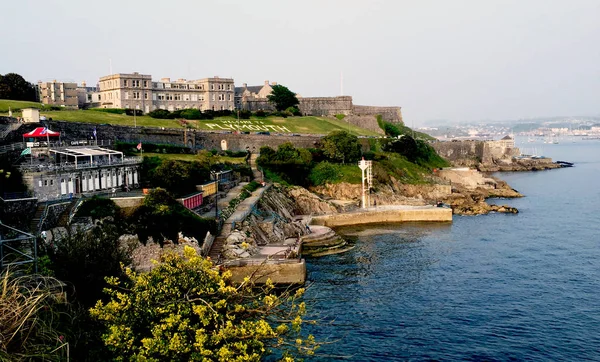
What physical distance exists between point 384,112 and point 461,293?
111402 millimetres

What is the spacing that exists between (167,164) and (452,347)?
29557 millimetres

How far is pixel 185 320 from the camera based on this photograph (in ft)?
58.6

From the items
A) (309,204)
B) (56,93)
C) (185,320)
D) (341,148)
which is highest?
(56,93)

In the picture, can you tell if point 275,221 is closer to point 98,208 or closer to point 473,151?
point 98,208

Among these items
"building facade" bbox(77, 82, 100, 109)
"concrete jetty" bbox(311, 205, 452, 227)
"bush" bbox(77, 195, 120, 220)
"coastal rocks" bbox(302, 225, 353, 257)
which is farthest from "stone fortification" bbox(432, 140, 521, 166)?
"bush" bbox(77, 195, 120, 220)

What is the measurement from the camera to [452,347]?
2927 centimetres

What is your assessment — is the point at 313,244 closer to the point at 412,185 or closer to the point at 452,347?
the point at 452,347

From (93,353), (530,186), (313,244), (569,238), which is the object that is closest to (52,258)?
(93,353)

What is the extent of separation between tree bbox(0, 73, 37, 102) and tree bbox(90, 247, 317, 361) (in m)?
75.4

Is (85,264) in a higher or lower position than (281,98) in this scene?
lower

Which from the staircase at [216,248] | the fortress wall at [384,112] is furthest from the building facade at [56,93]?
the fortress wall at [384,112]

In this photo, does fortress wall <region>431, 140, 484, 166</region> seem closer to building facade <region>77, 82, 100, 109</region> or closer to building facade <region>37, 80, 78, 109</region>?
building facade <region>77, 82, 100, 109</region>

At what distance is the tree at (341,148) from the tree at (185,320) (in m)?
64.5

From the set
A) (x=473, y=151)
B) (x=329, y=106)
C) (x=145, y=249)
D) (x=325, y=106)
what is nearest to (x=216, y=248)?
(x=145, y=249)
